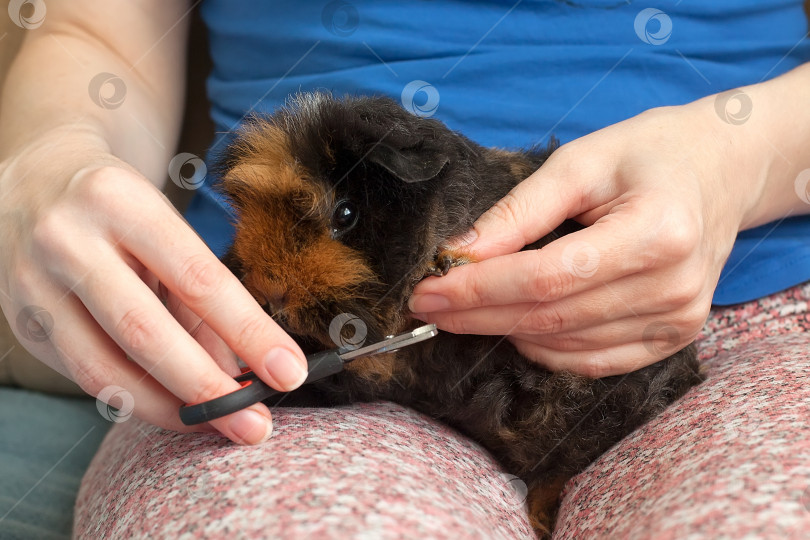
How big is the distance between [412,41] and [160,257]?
0.80 metres

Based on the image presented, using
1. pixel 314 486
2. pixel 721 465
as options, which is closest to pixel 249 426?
pixel 314 486

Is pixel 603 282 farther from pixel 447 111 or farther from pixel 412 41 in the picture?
pixel 412 41

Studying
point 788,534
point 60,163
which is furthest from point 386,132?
point 788,534

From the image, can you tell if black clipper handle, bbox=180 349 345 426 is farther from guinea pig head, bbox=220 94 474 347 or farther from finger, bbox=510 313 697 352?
finger, bbox=510 313 697 352

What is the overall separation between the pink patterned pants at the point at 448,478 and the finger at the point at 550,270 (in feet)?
0.79

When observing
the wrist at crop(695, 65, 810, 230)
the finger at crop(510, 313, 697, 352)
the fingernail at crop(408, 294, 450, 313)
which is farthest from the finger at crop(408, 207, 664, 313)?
the wrist at crop(695, 65, 810, 230)

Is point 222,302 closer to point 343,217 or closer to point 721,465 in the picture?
point 343,217

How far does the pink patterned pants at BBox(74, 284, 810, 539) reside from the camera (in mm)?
697

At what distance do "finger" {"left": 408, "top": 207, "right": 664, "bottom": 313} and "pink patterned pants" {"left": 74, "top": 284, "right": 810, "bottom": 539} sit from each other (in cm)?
24

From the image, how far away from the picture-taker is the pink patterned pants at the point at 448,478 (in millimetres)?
697

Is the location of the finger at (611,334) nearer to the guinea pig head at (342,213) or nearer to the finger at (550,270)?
the finger at (550,270)

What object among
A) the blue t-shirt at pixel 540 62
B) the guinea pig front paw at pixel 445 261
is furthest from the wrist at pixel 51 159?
the guinea pig front paw at pixel 445 261

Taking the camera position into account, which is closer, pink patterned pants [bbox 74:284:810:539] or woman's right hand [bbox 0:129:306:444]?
pink patterned pants [bbox 74:284:810:539]

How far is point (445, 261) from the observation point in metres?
1.03
